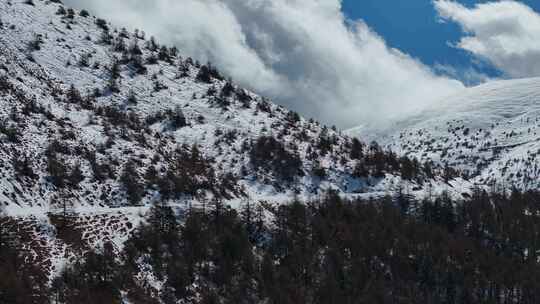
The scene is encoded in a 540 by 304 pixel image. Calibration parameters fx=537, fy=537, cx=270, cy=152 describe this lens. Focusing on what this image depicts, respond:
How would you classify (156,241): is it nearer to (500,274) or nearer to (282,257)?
(282,257)

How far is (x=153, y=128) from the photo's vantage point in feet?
461

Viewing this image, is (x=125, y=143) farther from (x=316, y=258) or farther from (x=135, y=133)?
(x=316, y=258)

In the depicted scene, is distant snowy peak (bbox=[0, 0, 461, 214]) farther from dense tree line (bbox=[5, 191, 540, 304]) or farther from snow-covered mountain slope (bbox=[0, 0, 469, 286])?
dense tree line (bbox=[5, 191, 540, 304])

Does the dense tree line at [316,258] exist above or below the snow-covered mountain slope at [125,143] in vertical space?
below

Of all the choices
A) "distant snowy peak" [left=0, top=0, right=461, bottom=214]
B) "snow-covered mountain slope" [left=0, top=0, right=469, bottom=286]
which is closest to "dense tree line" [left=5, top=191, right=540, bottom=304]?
"snow-covered mountain slope" [left=0, top=0, right=469, bottom=286]

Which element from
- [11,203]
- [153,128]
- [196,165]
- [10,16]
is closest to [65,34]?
[10,16]

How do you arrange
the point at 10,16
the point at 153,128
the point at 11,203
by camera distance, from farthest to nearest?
the point at 10,16 < the point at 153,128 < the point at 11,203

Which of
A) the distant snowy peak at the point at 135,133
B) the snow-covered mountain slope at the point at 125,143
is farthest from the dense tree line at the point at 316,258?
the distant snowy peak at the point at 135,133

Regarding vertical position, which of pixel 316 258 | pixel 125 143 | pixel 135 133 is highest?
pixel 135 133

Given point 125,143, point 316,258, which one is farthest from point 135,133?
point 316,258

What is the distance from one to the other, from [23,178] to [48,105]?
3707 cm

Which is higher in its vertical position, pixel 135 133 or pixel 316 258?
pixel 135 133

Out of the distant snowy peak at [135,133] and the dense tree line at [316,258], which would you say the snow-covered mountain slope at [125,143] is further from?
the dense tree line at [316,258]

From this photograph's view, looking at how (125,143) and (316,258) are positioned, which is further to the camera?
(125,143)
